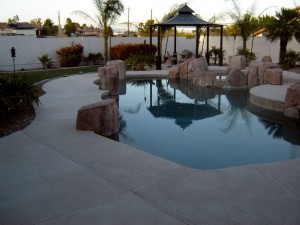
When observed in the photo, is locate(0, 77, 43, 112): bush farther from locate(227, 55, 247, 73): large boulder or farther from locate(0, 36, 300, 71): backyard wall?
locate(227, 55, 247, 73): large boulder

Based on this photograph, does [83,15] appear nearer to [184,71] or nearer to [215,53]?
[184,71]

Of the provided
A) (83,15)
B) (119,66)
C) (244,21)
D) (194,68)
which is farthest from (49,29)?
(194,68)

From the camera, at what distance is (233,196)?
400 centimetres

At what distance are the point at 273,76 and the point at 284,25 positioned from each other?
24.7 ft

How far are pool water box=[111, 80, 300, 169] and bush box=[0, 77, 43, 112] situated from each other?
2451 millimetres

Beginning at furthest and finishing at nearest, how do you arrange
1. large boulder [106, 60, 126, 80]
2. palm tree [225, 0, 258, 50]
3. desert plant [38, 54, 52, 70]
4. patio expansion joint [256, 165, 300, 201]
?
palm tree [225, 0, 258, 50], desert plant [38, 54, 52, 70], large boulder [106, 60, 126, 80], patio expansion joint [256, 165, 300, 201]

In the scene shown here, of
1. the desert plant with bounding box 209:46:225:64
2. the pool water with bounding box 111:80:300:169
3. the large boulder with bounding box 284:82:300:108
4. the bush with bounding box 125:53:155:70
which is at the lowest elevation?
the pool water with bounding box 111:80:300:169

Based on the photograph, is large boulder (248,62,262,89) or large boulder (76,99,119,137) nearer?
large boulder (76,99,119,137)

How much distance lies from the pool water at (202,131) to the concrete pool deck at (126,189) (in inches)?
47.5

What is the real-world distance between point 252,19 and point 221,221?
21.8m

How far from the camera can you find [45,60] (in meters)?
19.8

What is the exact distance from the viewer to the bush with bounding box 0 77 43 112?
26.5 ft

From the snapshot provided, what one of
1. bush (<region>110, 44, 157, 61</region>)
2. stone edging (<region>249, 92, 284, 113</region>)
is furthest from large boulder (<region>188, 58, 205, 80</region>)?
bush (<region>110, 44, 157, 61</region>)

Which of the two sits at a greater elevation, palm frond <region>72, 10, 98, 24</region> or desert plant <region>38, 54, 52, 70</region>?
palm frond <region>72, 10, 98, 24</region>
